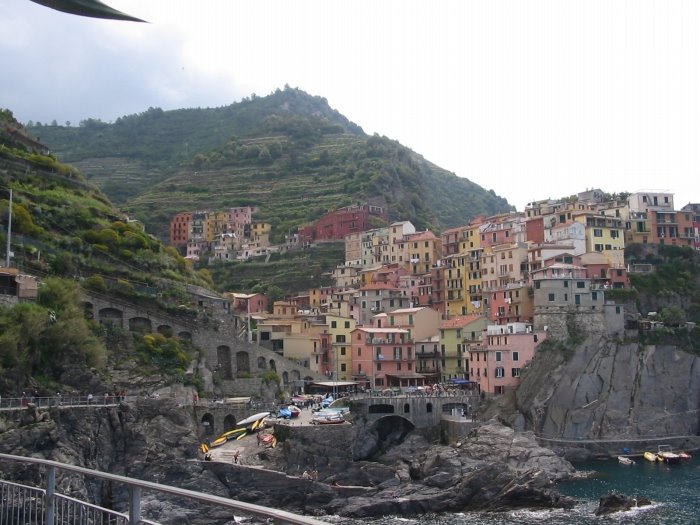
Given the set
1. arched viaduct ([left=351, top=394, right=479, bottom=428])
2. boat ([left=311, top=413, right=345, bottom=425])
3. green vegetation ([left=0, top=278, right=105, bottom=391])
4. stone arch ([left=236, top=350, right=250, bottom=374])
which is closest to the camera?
green vegetation ([left=0, top=278, right=105, bottom=391])

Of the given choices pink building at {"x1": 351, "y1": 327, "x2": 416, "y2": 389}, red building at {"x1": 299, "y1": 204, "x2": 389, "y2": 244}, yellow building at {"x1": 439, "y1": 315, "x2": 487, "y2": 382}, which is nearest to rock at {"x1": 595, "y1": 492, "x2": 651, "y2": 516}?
yellow building at {"x1": 439, "y1": 315, "x2": 487, "y2": 382}

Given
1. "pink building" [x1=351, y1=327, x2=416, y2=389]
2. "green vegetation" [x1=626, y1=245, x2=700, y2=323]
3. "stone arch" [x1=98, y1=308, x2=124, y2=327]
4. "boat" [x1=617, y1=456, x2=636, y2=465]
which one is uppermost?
"green vegetation" [x1=626, y1=245, x2=700, y2=323]

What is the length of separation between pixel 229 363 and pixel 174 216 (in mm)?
63520

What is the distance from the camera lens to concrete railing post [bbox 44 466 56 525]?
23.9 feet

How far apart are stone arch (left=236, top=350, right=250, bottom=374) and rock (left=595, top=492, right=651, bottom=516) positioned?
28.5 meters

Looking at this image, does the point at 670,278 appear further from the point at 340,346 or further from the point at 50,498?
the point at 50,498

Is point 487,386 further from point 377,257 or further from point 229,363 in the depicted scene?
point 377,257

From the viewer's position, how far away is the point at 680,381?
6062 cm

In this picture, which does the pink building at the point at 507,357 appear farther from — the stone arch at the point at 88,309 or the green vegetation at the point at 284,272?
the green vegetation at the point at 284,272

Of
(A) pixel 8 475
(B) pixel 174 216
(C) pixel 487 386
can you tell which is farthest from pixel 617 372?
(B) pixel 174 216

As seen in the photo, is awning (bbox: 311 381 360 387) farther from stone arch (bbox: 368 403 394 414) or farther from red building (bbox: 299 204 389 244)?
red building (bbox: 299 204 389 244)

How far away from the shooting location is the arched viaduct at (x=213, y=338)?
5172 cm

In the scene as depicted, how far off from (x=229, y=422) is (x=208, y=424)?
5.77 feet

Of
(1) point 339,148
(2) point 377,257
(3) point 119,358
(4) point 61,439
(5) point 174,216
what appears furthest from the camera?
(1) point 339,148
